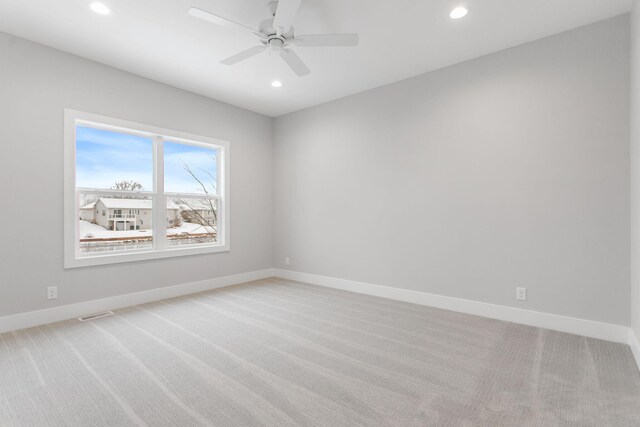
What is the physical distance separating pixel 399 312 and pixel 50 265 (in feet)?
12.2

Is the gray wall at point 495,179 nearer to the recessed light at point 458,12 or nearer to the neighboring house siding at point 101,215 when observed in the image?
the recessed light at point 458,12

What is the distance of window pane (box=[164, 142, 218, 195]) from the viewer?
4.25 m

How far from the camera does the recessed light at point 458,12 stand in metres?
2.56

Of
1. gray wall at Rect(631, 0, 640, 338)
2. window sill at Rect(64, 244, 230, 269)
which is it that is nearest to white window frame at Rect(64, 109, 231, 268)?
window sill at Rect(64, 244, 230, 269)

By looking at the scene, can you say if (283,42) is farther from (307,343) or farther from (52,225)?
(52,225)

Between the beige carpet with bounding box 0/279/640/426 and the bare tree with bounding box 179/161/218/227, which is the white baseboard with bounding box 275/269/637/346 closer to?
the beige carpet with bounding box 0/279/640/426

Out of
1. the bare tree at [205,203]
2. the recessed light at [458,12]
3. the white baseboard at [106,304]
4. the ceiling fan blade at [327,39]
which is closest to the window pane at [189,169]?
the bare tree at [205,203]

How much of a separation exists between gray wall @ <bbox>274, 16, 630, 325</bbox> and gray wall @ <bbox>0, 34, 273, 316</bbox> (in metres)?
2.35

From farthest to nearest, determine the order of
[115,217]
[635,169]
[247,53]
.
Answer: [115,217]
[247,53]
[635,169]

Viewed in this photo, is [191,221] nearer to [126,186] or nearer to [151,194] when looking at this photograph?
[151,194]

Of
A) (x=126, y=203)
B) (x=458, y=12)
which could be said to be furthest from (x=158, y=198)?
(x=458, y=12)

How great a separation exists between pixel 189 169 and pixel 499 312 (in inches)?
171

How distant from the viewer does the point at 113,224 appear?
373 cm

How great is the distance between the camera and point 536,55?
9.94 feet
